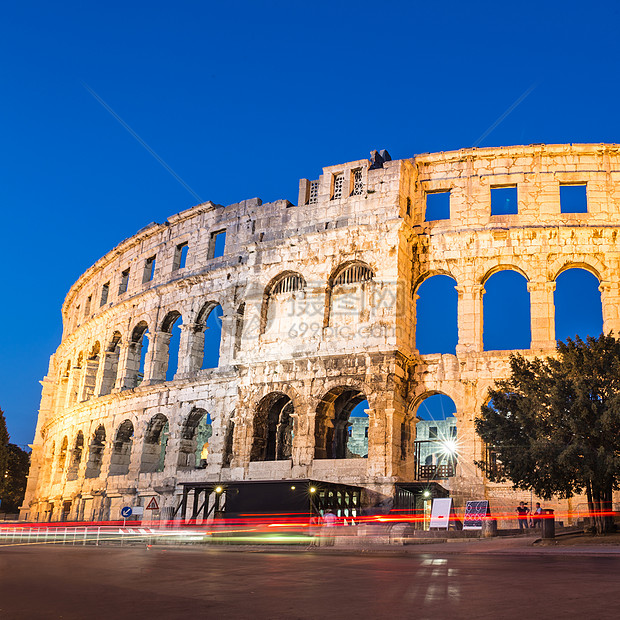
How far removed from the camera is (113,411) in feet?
110

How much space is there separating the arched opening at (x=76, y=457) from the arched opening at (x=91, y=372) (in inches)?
91.9

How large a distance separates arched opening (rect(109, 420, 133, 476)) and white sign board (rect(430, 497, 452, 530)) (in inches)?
699

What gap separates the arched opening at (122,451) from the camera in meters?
32.6

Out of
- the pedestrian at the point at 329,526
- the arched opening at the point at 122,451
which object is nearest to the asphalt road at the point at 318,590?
the pedestrian at the point at 329,526

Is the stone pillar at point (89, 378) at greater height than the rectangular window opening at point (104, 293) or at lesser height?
lesser

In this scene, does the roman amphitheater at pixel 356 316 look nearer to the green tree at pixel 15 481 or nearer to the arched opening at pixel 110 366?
the arched opening at pixel 110 366

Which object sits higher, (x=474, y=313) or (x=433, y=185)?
(x=433, y=185)

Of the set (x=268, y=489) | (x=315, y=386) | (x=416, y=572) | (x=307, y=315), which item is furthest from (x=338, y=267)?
(x=416, y=572)

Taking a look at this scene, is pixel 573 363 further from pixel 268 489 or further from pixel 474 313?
pixel 268 489

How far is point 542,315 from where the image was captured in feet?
79.0

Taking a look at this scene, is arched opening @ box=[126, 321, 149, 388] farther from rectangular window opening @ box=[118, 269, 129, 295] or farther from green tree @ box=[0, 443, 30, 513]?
green tree @ box=[0, 443, 30, 513]

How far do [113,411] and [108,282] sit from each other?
8677 millimetres

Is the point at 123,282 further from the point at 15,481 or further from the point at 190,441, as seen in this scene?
the point at 15,481

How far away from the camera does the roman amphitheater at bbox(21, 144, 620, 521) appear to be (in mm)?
23766
